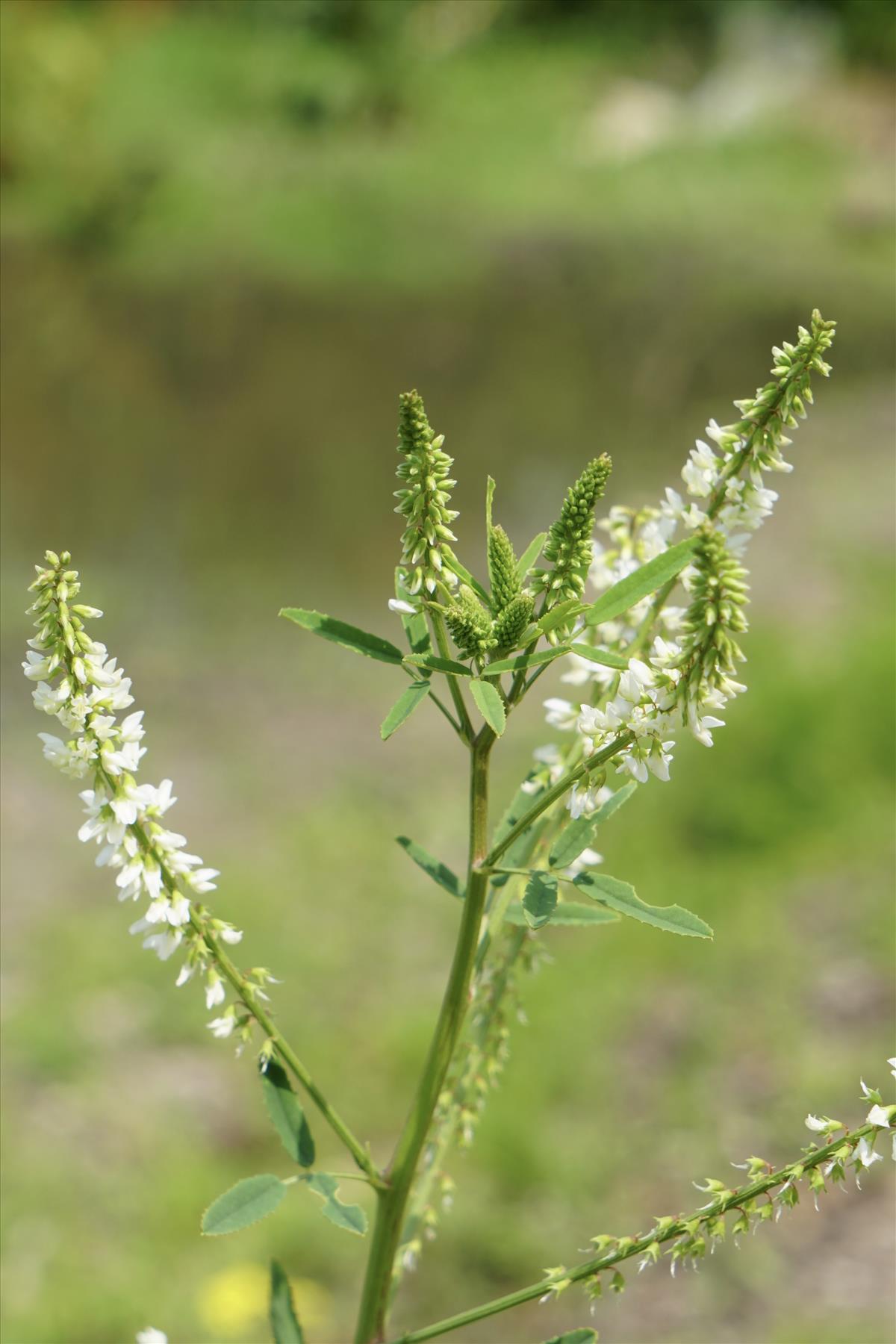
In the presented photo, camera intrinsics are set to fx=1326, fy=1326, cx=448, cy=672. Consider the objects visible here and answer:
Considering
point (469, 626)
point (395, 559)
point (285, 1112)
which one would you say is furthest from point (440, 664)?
point (395, 559)

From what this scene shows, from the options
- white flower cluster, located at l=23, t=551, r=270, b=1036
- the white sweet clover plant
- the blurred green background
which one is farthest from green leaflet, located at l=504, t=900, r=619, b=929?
the blurred green background

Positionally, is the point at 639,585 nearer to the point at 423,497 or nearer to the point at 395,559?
the point at 423,497

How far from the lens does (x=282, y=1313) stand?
0.56 metres

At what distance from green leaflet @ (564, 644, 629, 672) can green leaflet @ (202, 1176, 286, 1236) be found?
0.27m

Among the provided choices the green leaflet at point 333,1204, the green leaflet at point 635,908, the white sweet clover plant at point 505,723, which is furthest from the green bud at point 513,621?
the green leaflet at point 333,1204

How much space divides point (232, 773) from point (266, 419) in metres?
2.32

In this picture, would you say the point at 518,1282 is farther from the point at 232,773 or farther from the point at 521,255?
the point at 521,255

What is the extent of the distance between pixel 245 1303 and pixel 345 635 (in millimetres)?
1389

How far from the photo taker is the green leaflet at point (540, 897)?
18.9 inches

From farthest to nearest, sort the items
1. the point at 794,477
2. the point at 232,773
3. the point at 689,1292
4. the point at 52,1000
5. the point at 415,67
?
the point at 415,67
the point at 794,477
the point at 232,773
the point at 52,1000
the point at 689,1292

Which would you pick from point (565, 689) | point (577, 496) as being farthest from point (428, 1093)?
point (565, 689)

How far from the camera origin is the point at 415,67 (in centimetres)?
862

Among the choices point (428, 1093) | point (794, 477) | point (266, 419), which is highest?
point (266, 419)

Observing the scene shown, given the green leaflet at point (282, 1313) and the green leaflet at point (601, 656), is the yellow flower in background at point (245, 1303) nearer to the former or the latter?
the green leaflet at point (282, 1313)
